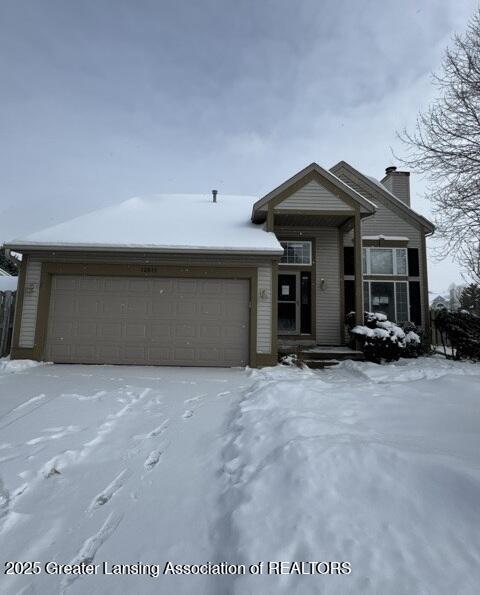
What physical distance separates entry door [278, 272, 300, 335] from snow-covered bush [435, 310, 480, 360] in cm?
454

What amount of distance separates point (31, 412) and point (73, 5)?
10.7 metres

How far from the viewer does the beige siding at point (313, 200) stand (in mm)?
9648

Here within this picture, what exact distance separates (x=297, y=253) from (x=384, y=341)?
418cm

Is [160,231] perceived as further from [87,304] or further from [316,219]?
[316,219]

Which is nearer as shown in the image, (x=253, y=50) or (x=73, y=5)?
(x=73, y=5)

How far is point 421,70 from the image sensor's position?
8.42 m

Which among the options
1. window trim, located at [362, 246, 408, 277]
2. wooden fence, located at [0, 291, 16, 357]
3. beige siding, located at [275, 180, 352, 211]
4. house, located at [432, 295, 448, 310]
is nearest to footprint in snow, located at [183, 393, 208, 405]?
beige siding, located at [275, 180, 352, 211]

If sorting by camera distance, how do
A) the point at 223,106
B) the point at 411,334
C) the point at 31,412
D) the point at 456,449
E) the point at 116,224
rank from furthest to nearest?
the point at 223,106 → the point at 116,224 → the point at 411,334 → the point at 31,412 → the point at 456,449

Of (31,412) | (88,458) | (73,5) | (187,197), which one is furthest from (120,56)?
(88,458)

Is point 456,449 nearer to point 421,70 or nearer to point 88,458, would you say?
point 88,458

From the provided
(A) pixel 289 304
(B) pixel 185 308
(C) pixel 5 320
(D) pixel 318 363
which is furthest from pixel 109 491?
(A) pixel 289 304

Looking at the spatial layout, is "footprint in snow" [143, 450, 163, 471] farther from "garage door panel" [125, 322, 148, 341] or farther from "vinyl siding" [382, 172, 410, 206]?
"vinyl siding" [382, 172, 410, 206]

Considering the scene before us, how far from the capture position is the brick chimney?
41.7 ft

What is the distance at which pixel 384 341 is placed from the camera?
28.6 ft
